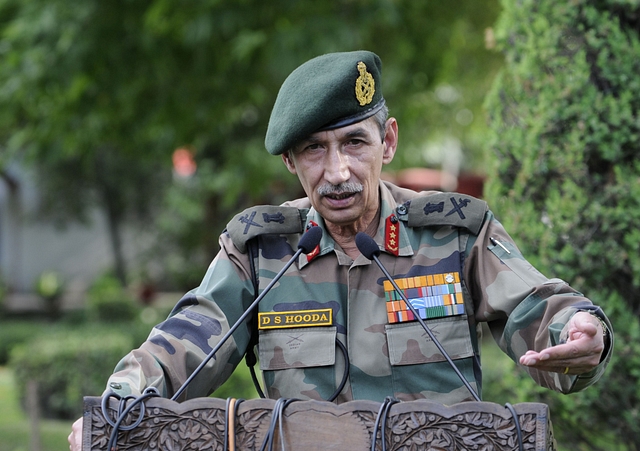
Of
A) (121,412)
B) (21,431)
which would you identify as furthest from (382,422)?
(21,431)

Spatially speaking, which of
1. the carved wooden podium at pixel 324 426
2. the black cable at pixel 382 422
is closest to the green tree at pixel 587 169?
the carved wooden podium at pixel 324 426

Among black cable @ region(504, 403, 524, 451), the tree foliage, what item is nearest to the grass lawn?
the tree foliage

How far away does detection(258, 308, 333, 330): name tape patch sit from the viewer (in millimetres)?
2639

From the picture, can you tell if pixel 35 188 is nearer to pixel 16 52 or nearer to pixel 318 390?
pixel 16 52

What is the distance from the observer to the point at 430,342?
2582mm

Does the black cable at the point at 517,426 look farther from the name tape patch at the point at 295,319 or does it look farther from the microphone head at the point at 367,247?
the name tape patch at the point at 295,319

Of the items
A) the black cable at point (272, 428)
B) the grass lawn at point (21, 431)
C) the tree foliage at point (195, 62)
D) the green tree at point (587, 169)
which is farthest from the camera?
the grass lawn at point (21, 431)

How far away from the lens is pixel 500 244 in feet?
8.48

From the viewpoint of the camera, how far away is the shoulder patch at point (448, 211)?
2641mm

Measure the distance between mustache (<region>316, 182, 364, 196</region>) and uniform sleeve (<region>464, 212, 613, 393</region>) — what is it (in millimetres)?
420

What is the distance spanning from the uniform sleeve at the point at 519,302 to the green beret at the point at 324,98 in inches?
22.1

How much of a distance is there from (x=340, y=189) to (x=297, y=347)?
1.71ft

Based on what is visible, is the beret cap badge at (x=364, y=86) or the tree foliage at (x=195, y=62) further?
the tree foliage at (x=195, y=62)

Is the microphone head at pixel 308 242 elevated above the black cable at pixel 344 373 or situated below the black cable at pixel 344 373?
above
